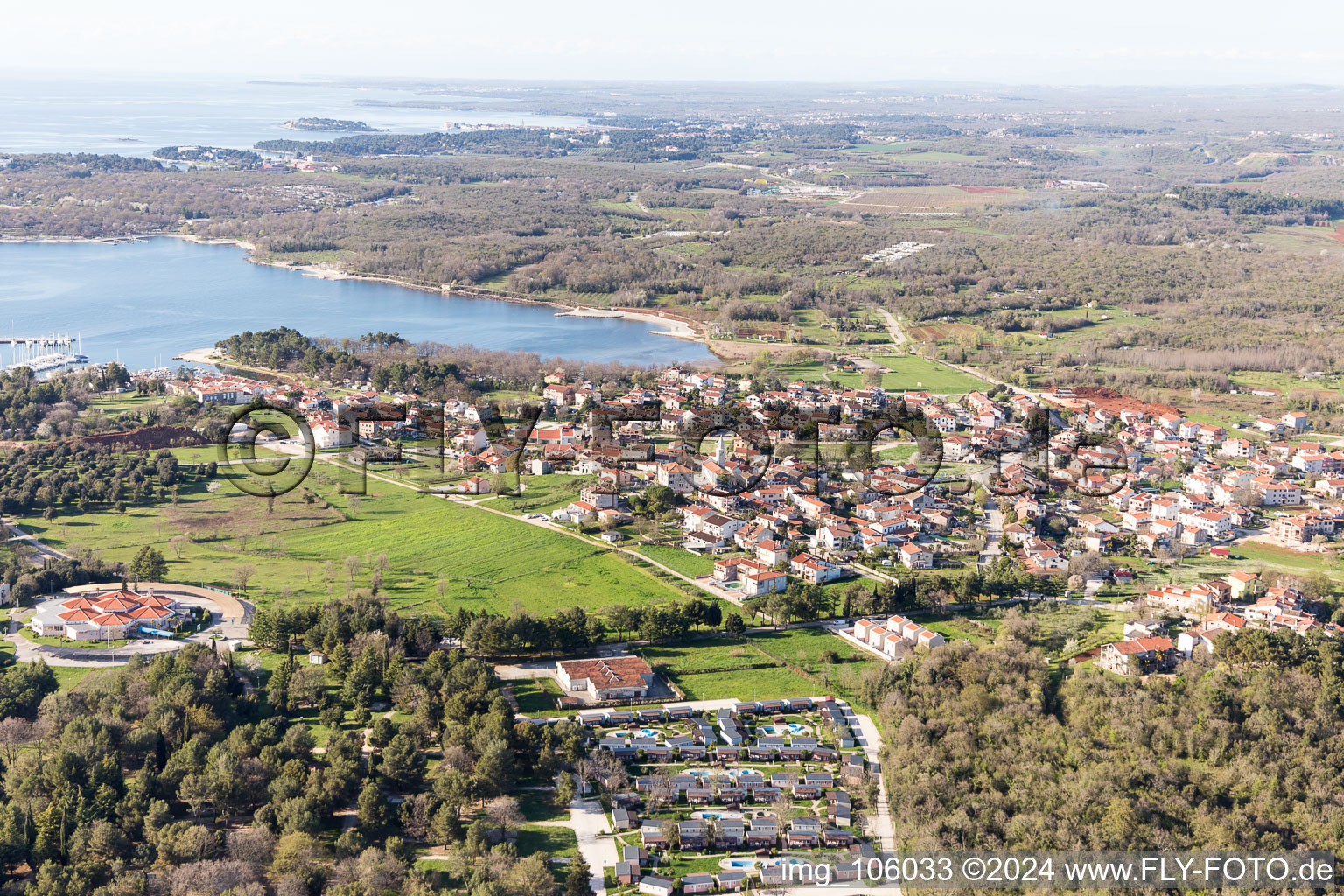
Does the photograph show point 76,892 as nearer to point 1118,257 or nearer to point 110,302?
point 110,302

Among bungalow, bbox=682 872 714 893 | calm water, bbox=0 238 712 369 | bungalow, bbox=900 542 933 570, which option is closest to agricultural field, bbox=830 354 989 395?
calm water, bbox=0 238 712 369

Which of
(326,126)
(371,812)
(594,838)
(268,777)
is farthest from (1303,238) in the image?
(326,126)

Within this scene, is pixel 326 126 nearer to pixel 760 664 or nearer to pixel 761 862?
pixel 760 664

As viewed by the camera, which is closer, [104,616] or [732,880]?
[732,880]

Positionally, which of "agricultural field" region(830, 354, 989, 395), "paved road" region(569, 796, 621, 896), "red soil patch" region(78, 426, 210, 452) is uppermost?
"agricultural field" region(830, 354, 989, 395)

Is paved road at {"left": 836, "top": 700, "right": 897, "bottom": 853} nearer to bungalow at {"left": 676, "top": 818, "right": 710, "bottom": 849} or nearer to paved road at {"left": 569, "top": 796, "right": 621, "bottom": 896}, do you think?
bungalow at {"left": 676, "top": 818, "right": 710, "bottom": 849}

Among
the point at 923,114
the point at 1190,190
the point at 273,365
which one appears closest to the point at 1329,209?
the point at 1190,190
